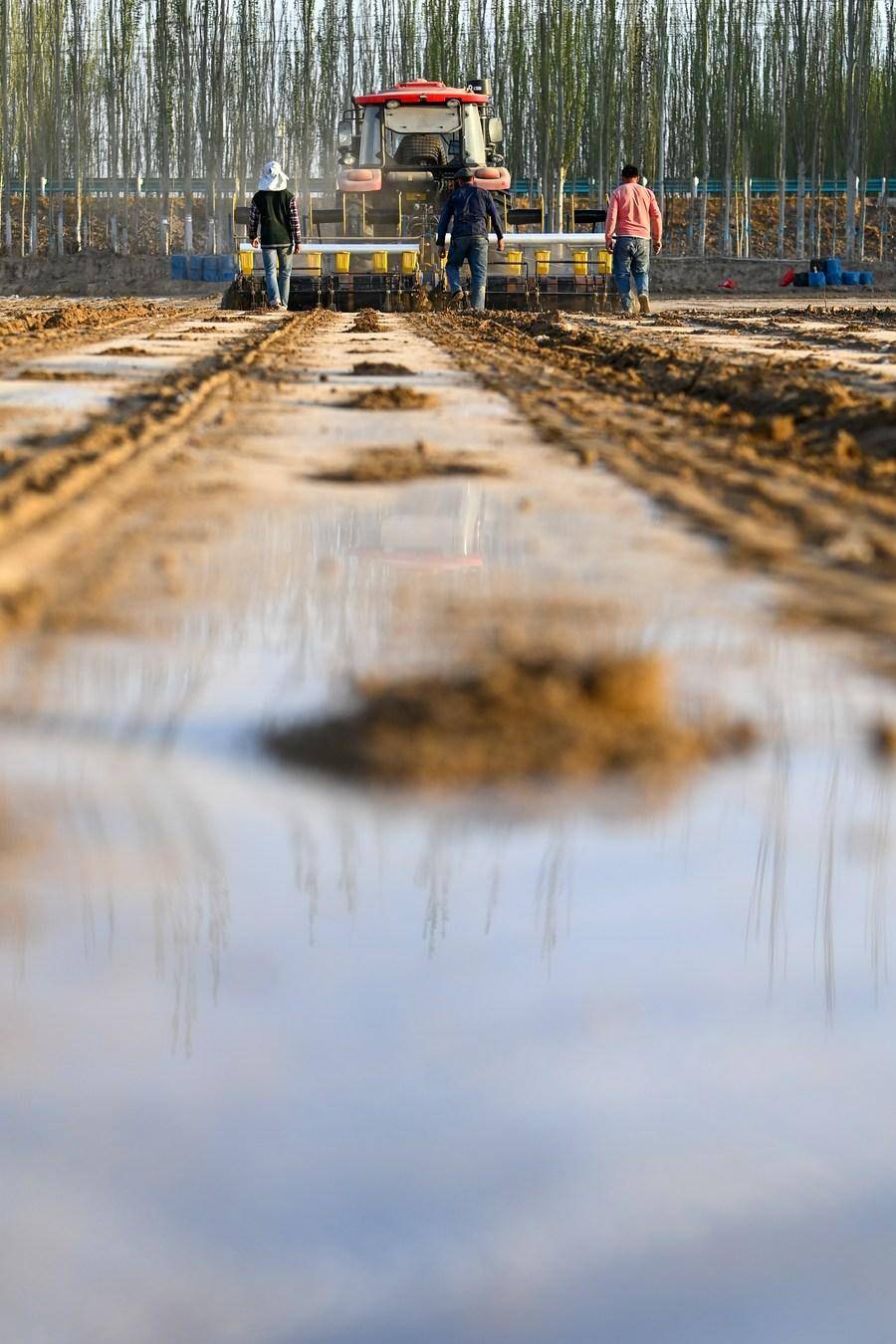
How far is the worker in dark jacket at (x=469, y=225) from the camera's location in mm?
18953

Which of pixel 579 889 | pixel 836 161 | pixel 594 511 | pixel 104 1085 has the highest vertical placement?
pixel 836 161

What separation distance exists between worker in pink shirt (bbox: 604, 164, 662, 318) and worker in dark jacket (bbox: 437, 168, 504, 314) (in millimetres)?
1357

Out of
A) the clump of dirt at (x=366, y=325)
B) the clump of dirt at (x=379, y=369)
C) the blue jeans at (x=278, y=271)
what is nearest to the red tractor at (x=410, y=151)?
the blue jeans at (x=278, y=271)

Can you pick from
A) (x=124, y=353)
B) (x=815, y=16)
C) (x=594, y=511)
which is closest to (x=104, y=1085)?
(x=594, y=511)

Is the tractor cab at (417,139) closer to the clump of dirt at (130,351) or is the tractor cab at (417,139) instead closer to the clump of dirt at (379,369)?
the clump of dirt at (130,351)

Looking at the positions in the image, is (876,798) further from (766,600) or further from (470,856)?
(766,600)

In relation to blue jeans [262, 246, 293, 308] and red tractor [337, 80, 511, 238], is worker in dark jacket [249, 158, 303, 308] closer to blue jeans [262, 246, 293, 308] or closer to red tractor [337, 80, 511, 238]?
blue jeans [262, 246, 293, 308]

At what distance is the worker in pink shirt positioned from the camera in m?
20.1

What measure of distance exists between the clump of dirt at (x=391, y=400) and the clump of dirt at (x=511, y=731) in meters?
5.48

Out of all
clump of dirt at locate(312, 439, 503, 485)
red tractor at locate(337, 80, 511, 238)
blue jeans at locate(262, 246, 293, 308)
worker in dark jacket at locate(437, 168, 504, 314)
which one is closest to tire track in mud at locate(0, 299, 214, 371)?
blue jeans at locate(262, 246, 293, 308)

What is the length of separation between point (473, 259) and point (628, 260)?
2.08 metres

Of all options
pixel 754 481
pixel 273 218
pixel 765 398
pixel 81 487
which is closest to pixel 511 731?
pixel 81 487

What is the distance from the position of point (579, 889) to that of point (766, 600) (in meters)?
1.81

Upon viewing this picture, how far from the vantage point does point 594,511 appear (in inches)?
225
